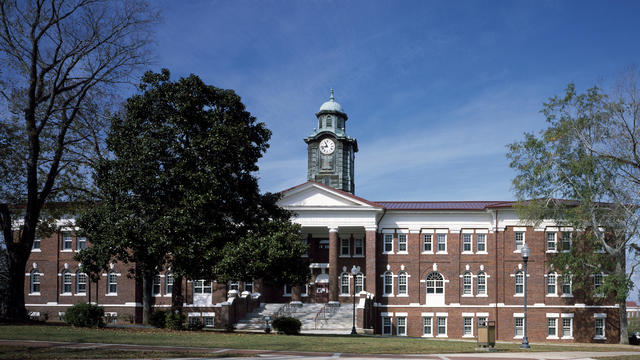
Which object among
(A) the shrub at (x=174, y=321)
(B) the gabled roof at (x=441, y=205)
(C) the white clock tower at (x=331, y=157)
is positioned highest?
(C) the white clock tower at (x=331, y=157)

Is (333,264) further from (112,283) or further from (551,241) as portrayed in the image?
(112,283)

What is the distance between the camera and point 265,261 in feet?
99.1

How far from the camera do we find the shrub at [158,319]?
3266 centimetres

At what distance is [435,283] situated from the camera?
49250 millimetres

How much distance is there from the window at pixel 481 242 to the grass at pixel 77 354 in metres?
33.3

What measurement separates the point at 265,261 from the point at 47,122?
12413mm

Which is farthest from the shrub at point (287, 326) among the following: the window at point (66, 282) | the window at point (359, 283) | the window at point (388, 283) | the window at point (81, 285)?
the window at point (66, 282)

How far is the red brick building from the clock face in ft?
29.1

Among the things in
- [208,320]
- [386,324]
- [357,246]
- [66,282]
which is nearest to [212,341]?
[208,320]

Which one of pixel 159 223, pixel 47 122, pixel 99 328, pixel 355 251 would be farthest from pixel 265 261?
pixel 355 251

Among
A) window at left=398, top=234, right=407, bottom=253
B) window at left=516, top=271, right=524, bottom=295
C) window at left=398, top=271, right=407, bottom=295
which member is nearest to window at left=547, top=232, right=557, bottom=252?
window at left=516, top=271, right=524, bottom=295

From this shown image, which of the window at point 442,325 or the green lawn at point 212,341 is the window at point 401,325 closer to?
the window at point 442,325

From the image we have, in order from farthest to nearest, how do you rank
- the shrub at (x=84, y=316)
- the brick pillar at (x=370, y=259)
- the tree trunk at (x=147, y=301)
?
1. the brick pillar at (x=370, y=259)
2. the tree trunk at (x=147, y=301)
3. the shrub at (x=84, y=316)

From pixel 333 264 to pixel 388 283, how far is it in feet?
17.6
